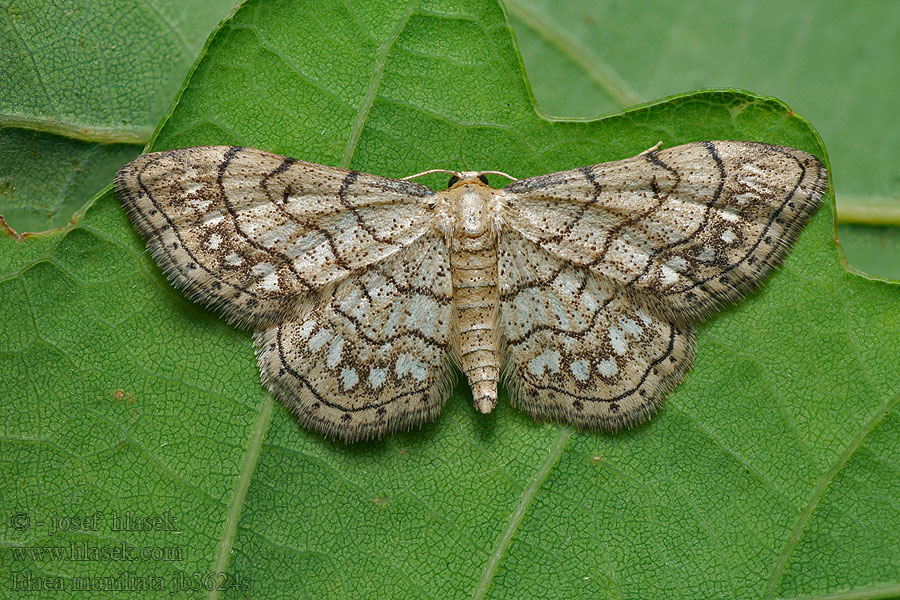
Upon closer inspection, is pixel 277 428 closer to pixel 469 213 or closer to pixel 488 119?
pixel 469 213

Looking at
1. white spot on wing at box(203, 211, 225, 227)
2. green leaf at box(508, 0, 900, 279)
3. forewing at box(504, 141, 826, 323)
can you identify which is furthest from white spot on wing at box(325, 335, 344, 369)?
green leaf at box(508, 0, 900, 279)

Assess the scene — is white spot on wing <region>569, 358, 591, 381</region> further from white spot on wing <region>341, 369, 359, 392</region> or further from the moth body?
white spot on wing <region>341, 369, 359, 392</region>

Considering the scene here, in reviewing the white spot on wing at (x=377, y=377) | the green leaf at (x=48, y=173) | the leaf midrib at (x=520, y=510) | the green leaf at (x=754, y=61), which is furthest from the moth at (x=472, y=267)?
the green leaf at (x=754, y=61)

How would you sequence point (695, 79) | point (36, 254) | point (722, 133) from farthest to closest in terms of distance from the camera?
1. point (695, 79)
2. point (722, 133)
3. point (36, 254)

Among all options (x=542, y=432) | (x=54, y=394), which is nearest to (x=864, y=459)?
(x=542, y=432)

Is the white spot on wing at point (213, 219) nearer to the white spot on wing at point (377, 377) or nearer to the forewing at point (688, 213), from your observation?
the white spot on wing at point (377, 377)

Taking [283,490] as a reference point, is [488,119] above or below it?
above
